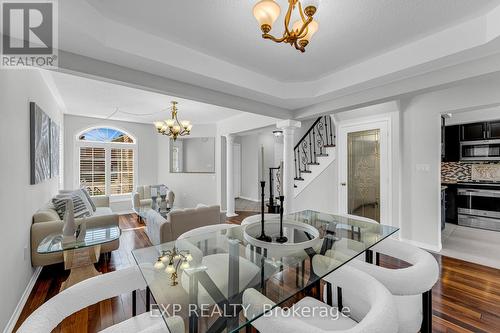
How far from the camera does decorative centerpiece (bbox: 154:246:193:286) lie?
4.58 feet

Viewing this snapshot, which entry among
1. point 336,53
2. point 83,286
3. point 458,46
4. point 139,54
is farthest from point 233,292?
point 458,46

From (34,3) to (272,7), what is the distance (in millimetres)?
1510

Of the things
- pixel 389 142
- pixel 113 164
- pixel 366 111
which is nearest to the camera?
pixel 389 142

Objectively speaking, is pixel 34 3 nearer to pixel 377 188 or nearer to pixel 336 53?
pixel 336 53

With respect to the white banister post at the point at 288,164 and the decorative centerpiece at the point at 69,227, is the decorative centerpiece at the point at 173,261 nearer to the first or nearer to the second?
the decorative centerpiece at the point at 69,227

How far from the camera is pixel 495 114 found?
13.8 feet

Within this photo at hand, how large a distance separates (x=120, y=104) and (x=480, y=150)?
733 cm

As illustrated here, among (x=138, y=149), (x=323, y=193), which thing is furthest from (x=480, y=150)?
(x=138, y=149)

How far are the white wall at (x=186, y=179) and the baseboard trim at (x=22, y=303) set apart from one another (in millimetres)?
3864

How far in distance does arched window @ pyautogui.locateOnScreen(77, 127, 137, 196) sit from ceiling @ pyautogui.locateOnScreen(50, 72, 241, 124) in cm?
56

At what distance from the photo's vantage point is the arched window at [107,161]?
18.4 ft

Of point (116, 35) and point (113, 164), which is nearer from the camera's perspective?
point (116, 35)

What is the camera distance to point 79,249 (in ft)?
8.52

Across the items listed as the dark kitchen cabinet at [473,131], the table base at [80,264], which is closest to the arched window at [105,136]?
the table base at [80,264]
